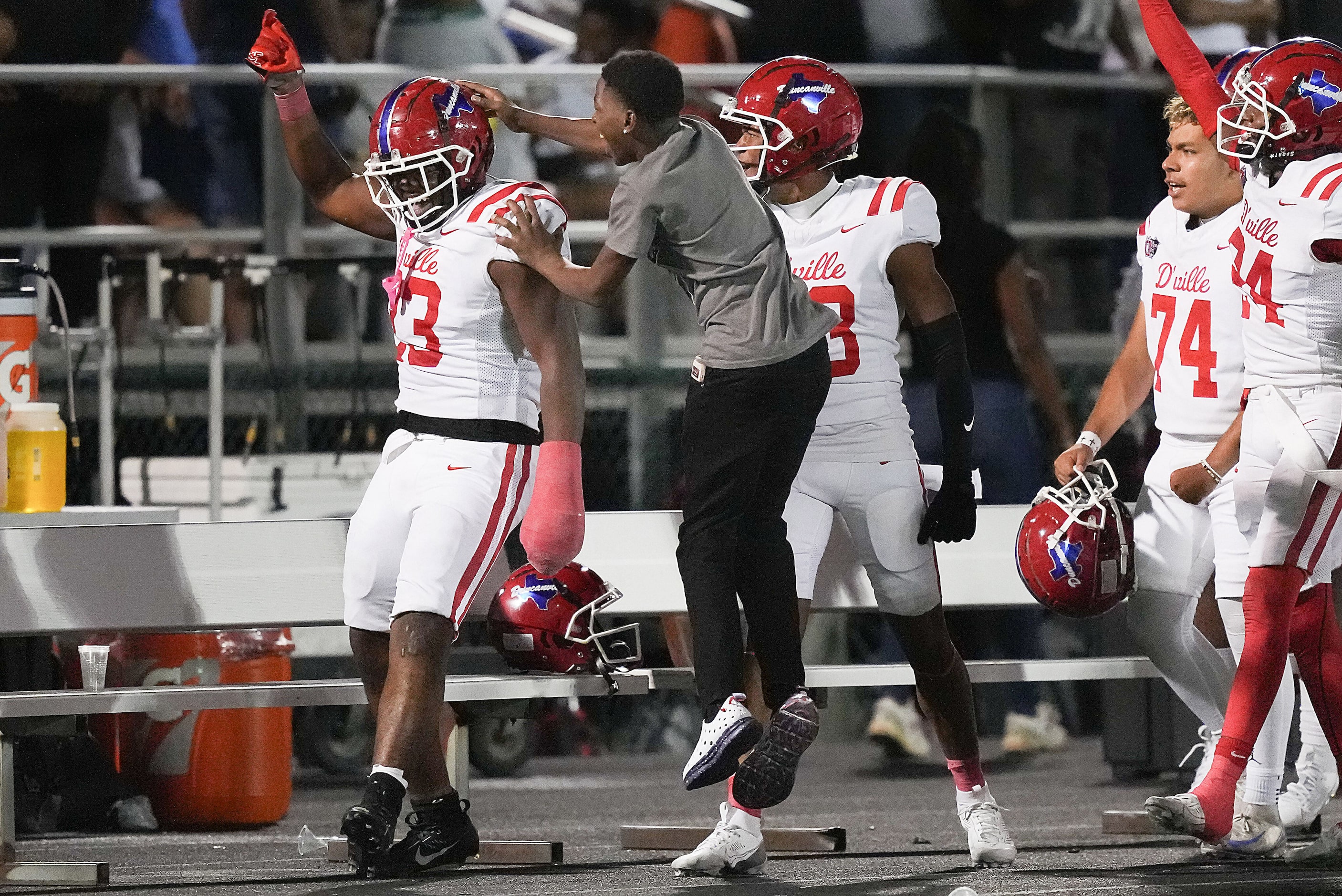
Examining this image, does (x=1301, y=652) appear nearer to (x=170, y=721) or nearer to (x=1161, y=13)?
(x=1161, y=13)

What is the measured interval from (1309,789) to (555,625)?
165 cm

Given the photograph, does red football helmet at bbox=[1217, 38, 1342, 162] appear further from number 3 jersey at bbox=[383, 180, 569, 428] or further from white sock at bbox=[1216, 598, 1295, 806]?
number 3 jersey at bbox=[383, 180, 569, 428]

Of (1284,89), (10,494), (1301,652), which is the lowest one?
(1301,652)

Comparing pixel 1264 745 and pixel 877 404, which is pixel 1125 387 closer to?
pixel 877 404

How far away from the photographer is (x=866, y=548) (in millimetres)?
4047

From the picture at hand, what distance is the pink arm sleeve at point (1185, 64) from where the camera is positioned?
4211 millimetres

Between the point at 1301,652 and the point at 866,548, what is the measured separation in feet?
2.93

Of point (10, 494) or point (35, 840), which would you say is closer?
point (10, 494)

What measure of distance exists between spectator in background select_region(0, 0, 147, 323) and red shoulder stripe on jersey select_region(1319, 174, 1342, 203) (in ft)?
→ 12.2

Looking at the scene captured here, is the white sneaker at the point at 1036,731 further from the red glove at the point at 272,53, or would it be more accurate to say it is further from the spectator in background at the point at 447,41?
the red glove at the point at 272,53

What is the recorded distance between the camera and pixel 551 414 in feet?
12.7

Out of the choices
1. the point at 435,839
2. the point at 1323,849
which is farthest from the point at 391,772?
the point at 1323,849

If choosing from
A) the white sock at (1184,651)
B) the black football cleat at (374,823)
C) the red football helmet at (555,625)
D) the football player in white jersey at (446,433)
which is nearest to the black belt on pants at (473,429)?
the football player in white jersey at (446,433)

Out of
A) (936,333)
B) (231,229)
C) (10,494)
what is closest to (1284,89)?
(936,333)
